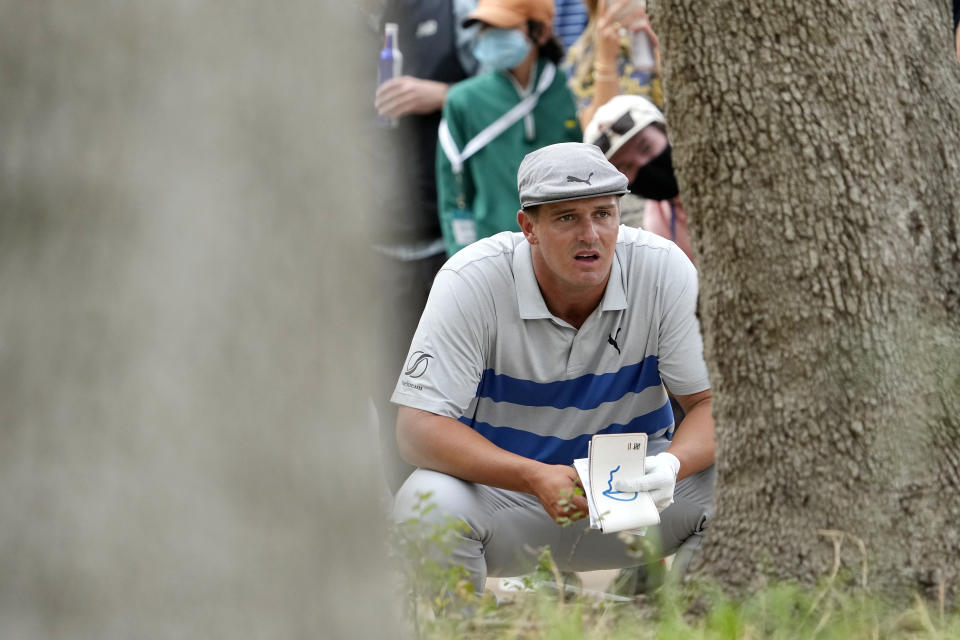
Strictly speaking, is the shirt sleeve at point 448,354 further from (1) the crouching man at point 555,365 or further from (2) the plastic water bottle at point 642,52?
(2) the plastic water bottle at point 642,52

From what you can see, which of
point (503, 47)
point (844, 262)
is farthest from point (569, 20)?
point (844, 262)

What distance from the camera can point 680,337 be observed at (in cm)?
368

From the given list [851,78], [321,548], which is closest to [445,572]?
[851,78]

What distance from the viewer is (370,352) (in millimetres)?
823

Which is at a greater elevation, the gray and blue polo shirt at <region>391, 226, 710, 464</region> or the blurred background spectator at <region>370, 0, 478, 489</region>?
the blurred background spectator at <region>370, 0, 478, 489</region>

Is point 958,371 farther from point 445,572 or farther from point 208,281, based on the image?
point 208,281

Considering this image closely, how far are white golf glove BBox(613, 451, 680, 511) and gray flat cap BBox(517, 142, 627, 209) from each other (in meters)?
0.83

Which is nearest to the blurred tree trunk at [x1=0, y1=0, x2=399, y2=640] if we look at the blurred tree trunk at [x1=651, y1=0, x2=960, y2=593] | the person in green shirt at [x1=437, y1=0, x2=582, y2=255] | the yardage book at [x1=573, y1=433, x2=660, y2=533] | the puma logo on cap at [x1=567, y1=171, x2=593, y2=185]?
the blurred tree trunk at [x1=651, y1=0, x2=960, y2=593]

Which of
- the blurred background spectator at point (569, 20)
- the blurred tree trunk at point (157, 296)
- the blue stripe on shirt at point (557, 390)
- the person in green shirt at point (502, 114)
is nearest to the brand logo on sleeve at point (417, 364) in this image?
the blue stripe on shirt at point (557, 390)

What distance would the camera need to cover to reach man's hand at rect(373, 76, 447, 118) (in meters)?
5.07

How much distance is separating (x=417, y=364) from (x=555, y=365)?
0.43 m

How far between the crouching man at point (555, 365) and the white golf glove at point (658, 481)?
144mm

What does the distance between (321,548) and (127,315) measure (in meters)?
0.21

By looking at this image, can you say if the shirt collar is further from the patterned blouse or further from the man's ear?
the patterned blouse
